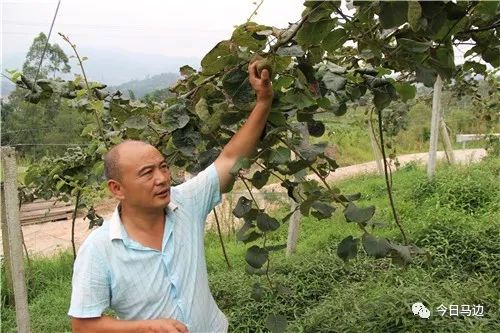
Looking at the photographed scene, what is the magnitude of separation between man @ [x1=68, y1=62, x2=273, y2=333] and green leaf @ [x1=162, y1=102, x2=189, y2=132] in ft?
0.28

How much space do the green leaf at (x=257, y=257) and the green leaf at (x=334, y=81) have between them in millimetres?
552

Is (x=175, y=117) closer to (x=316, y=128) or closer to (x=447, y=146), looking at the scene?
(x=316, y=128)

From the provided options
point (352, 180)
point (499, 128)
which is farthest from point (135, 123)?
point (499, 128)

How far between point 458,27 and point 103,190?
198 cm

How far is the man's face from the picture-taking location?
4.54 feet

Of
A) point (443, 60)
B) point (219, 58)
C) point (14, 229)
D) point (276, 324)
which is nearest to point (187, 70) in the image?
point (219, 58)

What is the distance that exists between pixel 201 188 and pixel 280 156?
0.27 m

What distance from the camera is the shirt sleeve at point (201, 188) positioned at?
1.55m

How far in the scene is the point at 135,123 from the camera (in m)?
1.54

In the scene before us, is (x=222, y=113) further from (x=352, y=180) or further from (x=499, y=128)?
(x=499, y=128)

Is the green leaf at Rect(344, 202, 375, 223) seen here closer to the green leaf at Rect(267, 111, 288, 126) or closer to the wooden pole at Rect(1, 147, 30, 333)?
the green leaf at Rect(267, 111, 288, 126)

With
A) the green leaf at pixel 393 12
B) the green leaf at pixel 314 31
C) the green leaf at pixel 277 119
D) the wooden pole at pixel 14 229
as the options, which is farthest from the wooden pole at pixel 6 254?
the green leaf at pixel 393 12

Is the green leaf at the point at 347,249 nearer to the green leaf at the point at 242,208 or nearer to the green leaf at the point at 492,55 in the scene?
the green leaf at the point at 242,208

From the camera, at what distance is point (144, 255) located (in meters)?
1.38
